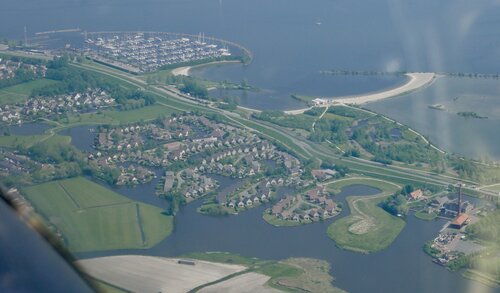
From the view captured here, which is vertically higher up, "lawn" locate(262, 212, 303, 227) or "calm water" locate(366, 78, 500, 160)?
"calm water" locate(366, 78, 500, 160)

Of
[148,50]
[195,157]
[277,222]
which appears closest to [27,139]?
[195,157]

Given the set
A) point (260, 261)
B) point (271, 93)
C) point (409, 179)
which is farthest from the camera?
point (271, 93)

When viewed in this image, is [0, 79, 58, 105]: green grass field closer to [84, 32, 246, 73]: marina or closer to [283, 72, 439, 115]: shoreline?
[84, 32, 246, 73]: marina

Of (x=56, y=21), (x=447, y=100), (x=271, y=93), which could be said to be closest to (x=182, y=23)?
(x=56, y=21)

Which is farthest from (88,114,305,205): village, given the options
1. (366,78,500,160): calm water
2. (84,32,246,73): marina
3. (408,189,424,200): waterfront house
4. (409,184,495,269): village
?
(84,32,246,73): marina

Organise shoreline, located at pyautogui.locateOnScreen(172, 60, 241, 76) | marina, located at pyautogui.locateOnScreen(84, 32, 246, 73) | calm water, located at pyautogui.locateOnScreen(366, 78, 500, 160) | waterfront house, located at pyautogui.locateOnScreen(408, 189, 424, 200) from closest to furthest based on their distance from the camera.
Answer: waterfront house, located at pyautogui.locateOnScreen(408, 189, 424, 200) < calm water, located at pyautogui.locateOnScreen(366, 78, 500, 160) < shoreline, located at pyautogui.locateOnScreen(172, 60, 241, 76) < marina, located at pyautogui.locateOnScreen(84, 32, 246, 73)

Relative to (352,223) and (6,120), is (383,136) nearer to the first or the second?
(352,223)
